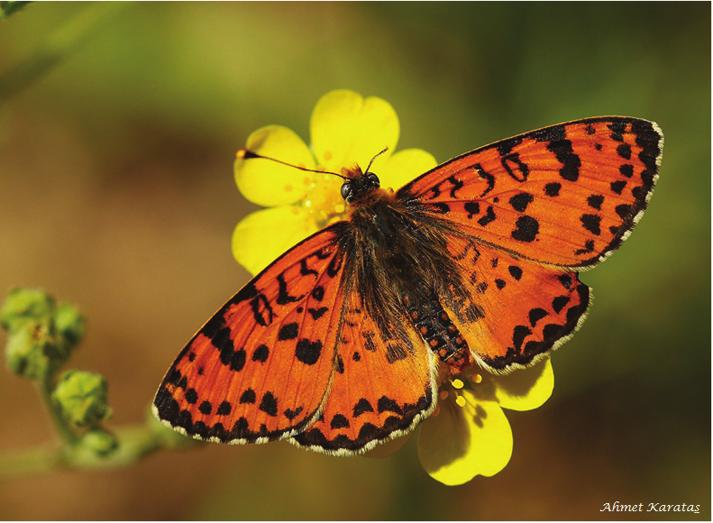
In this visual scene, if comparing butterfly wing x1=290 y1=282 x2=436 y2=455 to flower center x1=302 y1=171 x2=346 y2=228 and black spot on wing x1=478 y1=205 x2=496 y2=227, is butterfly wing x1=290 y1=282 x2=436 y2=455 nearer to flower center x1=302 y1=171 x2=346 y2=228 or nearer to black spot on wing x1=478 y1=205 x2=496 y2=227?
black spot on wing x1=478 y1=205 x2=496 y2=227

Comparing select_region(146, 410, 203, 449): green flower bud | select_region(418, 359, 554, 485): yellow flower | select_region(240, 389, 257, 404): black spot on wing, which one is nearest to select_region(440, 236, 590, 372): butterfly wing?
select_region(418, 359, 554, 485): yellow flower

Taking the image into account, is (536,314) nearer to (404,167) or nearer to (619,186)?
(619,186)

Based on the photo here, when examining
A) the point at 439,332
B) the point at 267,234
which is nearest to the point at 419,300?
the point at 439,332

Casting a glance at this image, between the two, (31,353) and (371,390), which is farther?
(31,353)

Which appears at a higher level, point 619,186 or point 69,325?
point 619,186

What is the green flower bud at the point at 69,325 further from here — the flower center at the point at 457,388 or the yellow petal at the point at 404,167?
the flower center at the point at 457,388

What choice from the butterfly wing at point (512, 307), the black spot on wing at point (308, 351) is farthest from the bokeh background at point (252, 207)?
the black spot on wing at point (308, 351)

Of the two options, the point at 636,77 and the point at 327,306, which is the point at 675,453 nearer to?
the point at 636,77

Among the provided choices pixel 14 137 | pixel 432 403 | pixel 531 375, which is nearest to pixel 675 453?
pixel 531 375
